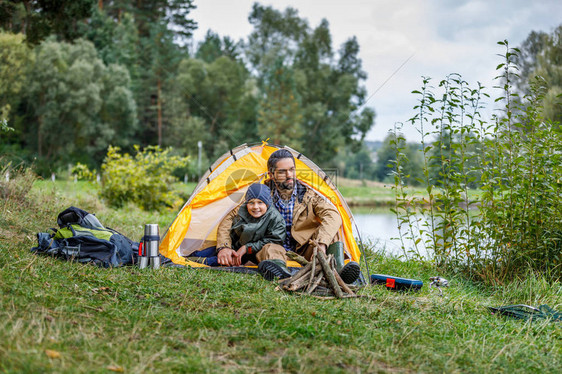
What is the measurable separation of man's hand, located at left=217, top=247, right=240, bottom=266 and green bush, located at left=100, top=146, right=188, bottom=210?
6.11 m

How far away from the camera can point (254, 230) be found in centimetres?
460

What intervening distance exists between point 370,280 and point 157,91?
101 ft

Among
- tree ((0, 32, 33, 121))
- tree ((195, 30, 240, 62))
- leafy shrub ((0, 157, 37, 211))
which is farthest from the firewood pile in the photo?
tree ((195, 30, 240, 62))

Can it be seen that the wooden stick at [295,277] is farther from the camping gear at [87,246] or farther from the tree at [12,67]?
the tree at [12,67]

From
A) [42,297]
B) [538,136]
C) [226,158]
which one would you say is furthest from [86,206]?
[538,136]

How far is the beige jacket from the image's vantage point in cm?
462

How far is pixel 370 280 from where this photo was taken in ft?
14.1

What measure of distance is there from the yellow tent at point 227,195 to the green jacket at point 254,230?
52 centimetres

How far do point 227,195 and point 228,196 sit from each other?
17 mm

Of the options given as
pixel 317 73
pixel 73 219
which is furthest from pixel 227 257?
pixel 317 73

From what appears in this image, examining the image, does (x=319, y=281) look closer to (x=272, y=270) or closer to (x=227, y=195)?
(x=272, y=270)

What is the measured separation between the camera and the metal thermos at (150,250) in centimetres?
418

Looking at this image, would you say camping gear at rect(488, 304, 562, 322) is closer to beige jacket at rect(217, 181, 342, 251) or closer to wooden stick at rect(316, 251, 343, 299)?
wooden stick at rect(316, 251, 343, 299)

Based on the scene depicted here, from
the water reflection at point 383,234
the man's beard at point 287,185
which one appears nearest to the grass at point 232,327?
the man's beard at point 287,185
